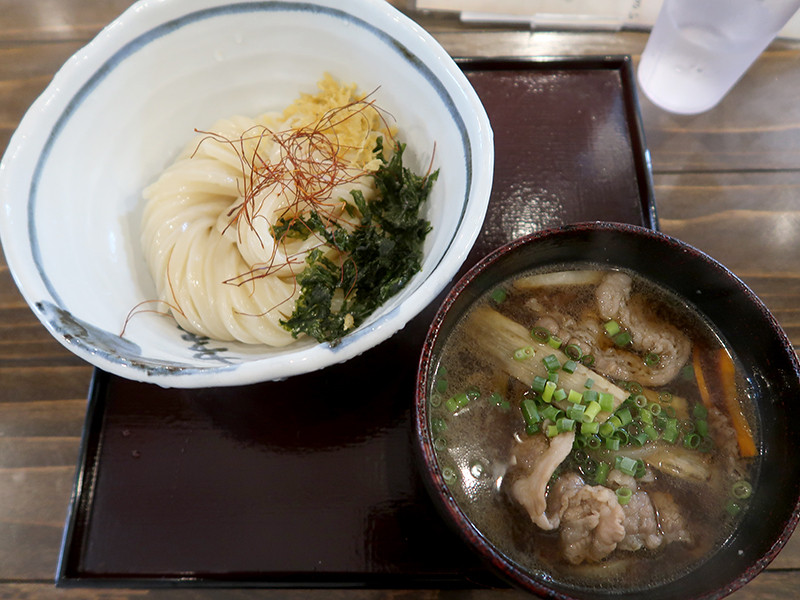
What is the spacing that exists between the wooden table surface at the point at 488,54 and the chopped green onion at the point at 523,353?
2.10 ft

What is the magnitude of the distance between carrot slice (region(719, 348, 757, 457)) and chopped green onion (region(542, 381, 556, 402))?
46 centimetres

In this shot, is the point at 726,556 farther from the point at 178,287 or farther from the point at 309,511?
the point at 178,287

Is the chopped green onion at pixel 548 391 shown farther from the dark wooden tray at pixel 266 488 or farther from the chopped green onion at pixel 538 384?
the dark wooden tray at pixel 266 488

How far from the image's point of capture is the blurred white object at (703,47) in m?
1.71

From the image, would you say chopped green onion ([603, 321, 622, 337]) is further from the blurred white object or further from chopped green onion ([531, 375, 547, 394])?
the blurred white object

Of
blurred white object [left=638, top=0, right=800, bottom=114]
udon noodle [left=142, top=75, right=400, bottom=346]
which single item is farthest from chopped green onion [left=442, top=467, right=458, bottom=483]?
blurred white object [left=638, top=0, right=800, bottom=114]

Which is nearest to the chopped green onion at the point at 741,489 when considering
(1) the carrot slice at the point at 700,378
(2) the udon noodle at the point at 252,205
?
(1) the carrot slice at the point at 700,378

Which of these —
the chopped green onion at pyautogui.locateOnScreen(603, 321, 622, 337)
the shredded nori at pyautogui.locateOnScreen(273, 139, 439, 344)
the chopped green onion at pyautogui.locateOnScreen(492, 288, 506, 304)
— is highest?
the shredded nori at pyautogui.locateOnScreen(273, 139, 439, 344)

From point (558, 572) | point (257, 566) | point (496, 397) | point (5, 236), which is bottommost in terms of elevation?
point (257, 566)

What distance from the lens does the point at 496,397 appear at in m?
1.30

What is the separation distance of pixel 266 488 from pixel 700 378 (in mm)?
1181

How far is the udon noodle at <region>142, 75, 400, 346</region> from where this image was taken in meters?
1.35

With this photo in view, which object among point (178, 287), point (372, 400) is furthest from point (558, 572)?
point (178, 287)

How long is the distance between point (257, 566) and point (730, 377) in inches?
51.5
